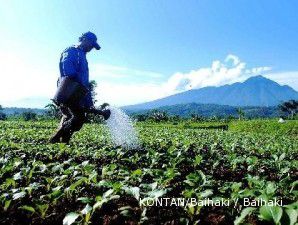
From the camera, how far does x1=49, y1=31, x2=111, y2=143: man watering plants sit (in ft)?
25.0

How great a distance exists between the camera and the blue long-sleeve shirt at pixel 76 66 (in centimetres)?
780

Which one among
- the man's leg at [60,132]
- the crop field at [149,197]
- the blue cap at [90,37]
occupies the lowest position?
the crop field at [149,197]

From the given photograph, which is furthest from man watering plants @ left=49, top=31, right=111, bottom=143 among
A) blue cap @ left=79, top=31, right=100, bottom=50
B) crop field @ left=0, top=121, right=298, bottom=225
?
crop field @ left=0, top=121, right=298, bottom=225

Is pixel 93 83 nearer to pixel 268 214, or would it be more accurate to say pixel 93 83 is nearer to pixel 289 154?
pixel 289 154

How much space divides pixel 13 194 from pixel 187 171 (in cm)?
227

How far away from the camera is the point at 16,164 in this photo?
4309mm

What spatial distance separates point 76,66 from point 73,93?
0.62 meters

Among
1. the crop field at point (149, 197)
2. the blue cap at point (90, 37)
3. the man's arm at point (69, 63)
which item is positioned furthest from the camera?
the blue cap at point (90, 37)

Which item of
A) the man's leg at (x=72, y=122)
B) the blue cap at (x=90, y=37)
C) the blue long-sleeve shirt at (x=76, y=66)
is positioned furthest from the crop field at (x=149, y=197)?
the blue cap at (x=90, y=37)

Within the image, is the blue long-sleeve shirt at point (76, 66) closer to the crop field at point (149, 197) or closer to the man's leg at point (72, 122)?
the man's leg at point (72, 122)

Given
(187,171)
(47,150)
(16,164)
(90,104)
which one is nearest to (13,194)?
(16,164)

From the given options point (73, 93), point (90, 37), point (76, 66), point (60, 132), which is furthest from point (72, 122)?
point (90, 37)

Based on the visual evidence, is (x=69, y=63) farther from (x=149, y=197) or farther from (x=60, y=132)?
(x=149, y=197)

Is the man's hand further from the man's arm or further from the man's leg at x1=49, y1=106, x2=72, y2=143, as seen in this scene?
the man's arm
